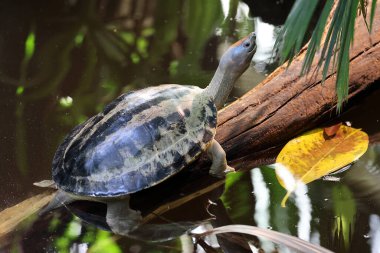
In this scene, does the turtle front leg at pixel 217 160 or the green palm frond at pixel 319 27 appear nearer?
the green palm frond at pixel 319 27

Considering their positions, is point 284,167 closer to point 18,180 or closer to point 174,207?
point 174,207

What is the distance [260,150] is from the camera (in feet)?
7.63

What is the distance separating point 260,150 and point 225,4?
1940 millimetres

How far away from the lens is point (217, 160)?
7.11ft

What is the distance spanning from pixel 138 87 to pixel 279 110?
3.10ft

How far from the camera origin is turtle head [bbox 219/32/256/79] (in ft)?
7.63

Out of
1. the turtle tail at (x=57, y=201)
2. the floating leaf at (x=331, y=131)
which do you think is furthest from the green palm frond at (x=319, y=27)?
the turtle tail at (x=57, y=201)

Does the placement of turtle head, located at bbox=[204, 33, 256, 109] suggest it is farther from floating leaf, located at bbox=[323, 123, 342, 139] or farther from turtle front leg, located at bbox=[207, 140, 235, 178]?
floating leaf, located at bbox=[323, 123, 342, 139]

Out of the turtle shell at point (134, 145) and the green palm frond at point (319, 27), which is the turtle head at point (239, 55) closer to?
the turtle shell at point (134, 145)

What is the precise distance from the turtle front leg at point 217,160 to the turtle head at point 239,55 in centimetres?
37

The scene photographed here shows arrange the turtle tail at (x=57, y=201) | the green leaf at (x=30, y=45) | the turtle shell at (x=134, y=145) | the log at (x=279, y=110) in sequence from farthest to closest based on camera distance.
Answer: the green leaf at (x=30, y=45)
the log at (x=279, y=110)
the turtle tail at (x=57, y=201)
the turtle shell at (x=134, y=145)

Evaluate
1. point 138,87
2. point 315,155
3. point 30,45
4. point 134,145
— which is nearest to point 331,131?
point 315,155

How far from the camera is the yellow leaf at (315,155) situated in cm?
218

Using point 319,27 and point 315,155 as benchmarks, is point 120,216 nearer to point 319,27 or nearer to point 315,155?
point 315,155
